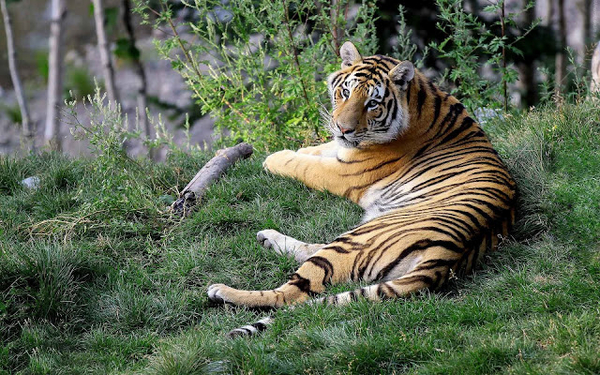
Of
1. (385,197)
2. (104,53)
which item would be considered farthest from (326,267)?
(104,53)

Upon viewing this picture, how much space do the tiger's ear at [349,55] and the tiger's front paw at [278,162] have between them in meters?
0.95

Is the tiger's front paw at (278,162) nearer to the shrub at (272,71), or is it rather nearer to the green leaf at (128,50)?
the shrub at (272,71)

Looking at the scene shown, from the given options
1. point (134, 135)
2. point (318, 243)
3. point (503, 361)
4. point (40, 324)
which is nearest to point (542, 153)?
point (318, 243)

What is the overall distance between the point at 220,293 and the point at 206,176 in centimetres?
185

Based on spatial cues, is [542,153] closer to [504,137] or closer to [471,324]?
[504,137]

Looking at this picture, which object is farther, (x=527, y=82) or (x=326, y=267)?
(x=527, y=82)

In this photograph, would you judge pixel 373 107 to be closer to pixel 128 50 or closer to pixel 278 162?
pixel 278 162

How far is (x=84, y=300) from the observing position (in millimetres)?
4816

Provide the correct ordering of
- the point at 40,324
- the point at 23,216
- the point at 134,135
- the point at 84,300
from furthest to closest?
the point at 134,135 → the point at 23,216 → the point at 84,300 → the point at 40,324

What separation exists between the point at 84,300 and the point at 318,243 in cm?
179

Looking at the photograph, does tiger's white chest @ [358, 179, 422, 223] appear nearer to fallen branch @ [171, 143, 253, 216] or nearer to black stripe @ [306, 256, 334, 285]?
black stripe @ [306, 256, 334, 285]

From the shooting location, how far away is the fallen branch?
5941 millimetres

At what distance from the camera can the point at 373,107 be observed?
18.4 ft

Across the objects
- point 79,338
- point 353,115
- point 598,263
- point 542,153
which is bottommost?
point 79,338
